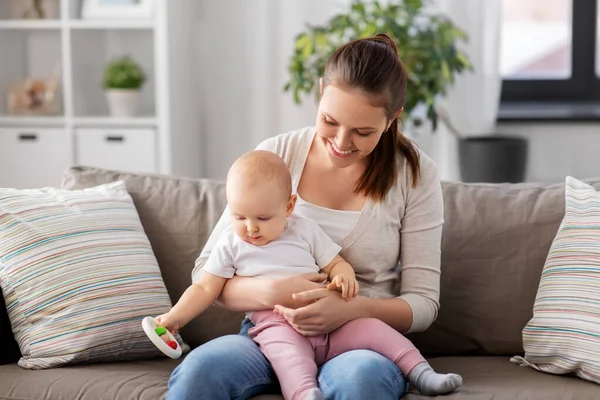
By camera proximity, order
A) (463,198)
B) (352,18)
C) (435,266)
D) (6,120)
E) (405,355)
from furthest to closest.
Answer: (6,120) → (352,18) → (463,198) → (435,266) → (405,355)

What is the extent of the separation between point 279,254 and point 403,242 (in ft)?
0.92

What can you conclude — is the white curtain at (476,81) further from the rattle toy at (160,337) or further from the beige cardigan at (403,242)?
the rattle toy at (160,337)

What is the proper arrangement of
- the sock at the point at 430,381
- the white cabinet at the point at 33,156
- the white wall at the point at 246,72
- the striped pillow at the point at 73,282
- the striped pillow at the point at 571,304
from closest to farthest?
1. the sock at the point at 430,381
2. the striped pillow at the point at 571,304
3. the striped pillow at the point at 73,282
4. the white cabinet at the point at 33,156
5. the white wall at the point at 246,72

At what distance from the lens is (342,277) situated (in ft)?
5.82

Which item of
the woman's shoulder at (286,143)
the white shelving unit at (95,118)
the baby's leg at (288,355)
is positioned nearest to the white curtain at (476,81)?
the white shelving unit at (95,118)

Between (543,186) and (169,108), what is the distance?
1.95 metres

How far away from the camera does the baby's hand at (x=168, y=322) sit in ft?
5.72

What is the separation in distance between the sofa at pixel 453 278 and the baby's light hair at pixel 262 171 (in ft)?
1.28

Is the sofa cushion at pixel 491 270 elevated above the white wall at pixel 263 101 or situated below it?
below

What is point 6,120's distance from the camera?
3828mm

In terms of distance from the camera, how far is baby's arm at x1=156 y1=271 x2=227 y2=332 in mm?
1761

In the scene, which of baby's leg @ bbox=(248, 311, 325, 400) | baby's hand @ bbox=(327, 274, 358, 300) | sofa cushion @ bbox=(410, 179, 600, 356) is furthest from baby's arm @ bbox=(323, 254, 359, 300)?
sofa cushion @ bbox=(410, 179, 600, 356)

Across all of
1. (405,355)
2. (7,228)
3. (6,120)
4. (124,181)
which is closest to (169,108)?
(6,120)

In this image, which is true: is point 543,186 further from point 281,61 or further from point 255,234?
point 281,61
